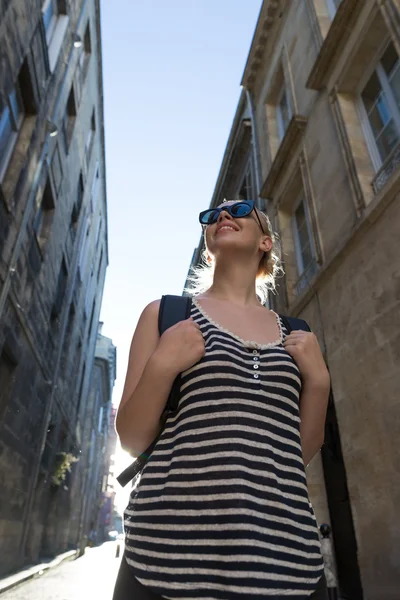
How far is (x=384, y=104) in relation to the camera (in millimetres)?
7883

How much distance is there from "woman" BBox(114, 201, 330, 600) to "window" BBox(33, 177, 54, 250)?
1108cm

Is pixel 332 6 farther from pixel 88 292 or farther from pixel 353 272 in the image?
pixel 88 292

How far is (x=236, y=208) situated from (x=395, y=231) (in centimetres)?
507

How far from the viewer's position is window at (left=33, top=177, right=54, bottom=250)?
11.5 m

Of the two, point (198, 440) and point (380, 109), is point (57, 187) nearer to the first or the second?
point (380, 109)

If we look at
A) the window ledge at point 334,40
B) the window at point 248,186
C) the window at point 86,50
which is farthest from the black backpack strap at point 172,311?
the window at point 86,50

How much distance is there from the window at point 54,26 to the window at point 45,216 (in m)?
3.40

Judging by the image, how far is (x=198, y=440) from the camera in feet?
3.78

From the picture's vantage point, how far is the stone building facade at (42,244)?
8.58m

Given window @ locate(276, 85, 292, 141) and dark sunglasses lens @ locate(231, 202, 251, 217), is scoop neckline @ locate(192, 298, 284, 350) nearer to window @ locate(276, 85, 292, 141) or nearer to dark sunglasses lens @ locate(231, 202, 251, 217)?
dark sunglasses lens @ locate(231, 202, 251, 217)

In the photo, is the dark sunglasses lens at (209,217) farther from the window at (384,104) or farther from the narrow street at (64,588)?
the narrow street at (64,588)

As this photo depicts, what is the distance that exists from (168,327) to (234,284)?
0.52 m

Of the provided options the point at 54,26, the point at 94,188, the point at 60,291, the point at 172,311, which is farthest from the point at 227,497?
the point at 94,188

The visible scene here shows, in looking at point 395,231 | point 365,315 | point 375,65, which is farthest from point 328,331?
point 375,65
